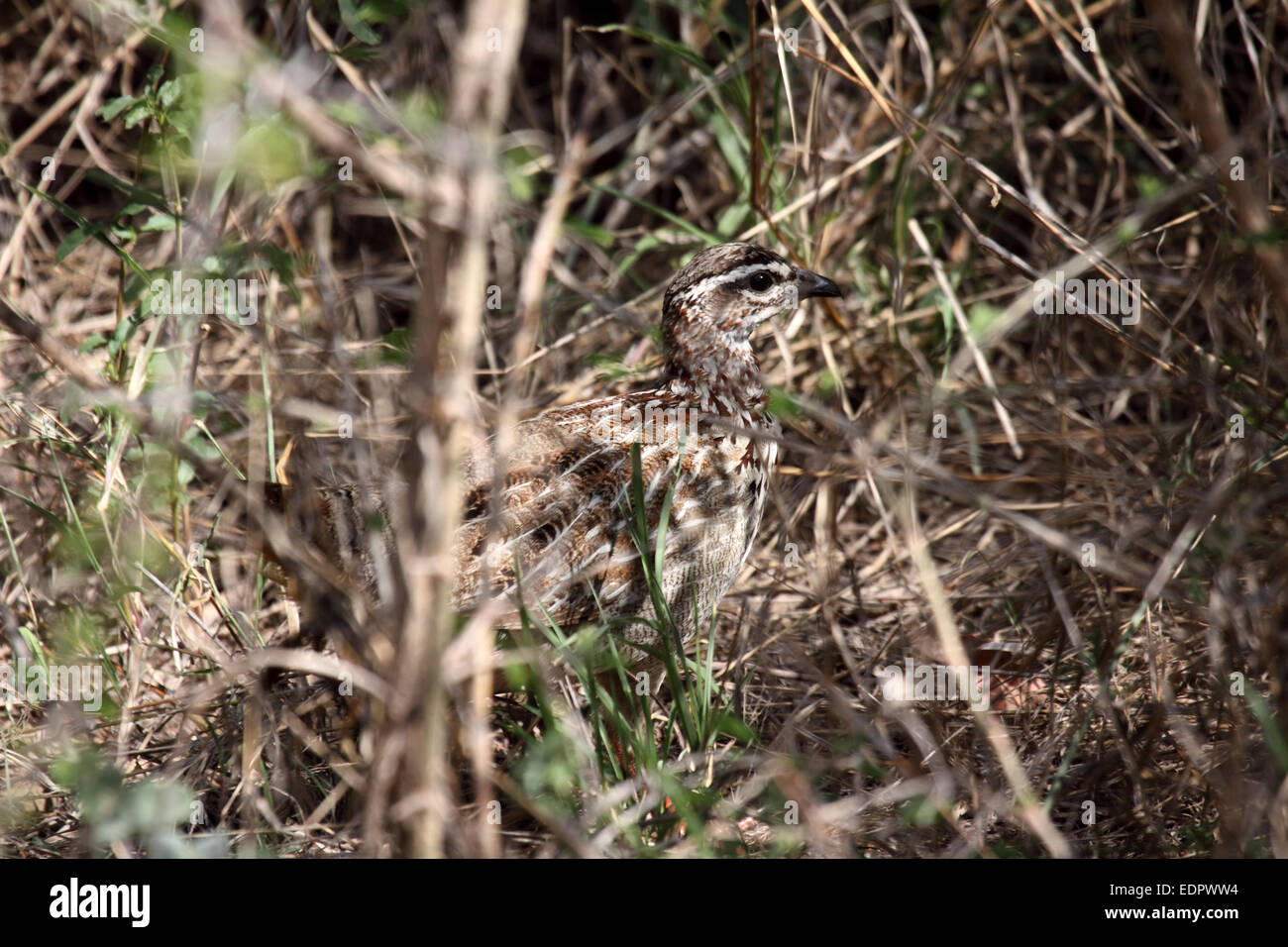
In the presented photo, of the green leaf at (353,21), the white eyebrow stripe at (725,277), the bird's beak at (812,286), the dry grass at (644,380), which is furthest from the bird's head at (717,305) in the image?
the green leaf at (353,21)

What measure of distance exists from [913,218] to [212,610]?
3907mm

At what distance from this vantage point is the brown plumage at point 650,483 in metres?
4.22

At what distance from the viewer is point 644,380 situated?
6.22 m

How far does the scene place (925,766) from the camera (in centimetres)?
419

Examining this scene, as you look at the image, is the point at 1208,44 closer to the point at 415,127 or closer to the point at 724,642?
the point at 724,642

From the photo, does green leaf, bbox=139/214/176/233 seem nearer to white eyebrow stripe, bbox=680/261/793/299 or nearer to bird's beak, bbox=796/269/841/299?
white eyebrow stripe, bbox=680/261/793/299

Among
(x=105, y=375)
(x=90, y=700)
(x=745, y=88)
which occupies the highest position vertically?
(x=745, y=88)

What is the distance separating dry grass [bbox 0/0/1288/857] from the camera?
2.87 metres

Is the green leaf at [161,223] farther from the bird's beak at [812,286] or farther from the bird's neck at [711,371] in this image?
the bird's beak at [812,286]

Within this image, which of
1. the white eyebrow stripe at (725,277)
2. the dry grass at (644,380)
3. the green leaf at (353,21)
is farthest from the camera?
the white eyebrow stripe at (725,277)

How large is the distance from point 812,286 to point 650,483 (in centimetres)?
121
